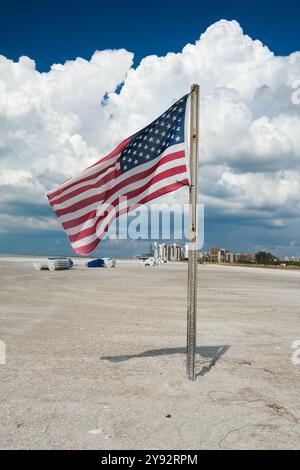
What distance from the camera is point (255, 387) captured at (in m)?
6.66

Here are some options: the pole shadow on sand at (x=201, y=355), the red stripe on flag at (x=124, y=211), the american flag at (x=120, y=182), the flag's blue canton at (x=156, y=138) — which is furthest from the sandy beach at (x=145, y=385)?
the flag's blue canton at (x=156, y=138)

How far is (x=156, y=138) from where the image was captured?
7.67 m

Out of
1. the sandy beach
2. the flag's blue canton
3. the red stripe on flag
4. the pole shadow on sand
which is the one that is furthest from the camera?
the pole shadow on sand

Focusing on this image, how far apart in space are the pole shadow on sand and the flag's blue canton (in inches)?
144

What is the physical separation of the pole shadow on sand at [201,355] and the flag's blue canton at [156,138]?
144 inches

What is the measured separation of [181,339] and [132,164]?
467 cm

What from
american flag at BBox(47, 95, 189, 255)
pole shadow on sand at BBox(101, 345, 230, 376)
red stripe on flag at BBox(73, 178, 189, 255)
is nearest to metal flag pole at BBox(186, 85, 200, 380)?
american flag at BBox(47, 95, 189, 255)

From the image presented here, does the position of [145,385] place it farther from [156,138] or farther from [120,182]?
[156,138]

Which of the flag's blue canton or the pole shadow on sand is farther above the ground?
the flag's blue canton

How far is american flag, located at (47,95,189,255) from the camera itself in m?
7.46

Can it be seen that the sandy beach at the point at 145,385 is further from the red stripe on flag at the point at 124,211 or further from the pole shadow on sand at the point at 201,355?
the red stripe on flag at the point at 124,211

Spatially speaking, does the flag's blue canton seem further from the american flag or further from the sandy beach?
the sandy beach

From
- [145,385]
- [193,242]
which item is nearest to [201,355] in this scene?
[145,385]
